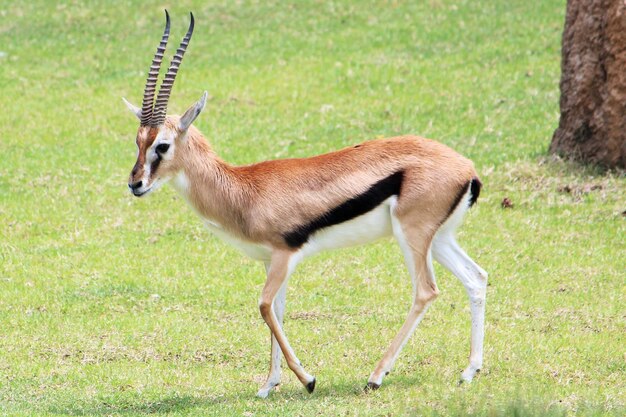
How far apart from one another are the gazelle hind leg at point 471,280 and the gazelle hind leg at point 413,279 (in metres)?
0.28

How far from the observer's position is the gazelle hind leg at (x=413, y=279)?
750 cm

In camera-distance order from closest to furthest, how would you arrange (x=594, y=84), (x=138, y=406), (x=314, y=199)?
(x=138, y=406) → (x=314, y=199) → (x=594, y=84)

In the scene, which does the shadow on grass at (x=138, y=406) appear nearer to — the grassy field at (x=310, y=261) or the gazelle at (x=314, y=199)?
the grassy field at (x=310, y=261)

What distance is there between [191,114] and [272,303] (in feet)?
4.71

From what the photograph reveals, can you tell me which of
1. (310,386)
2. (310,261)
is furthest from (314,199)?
(310,261)

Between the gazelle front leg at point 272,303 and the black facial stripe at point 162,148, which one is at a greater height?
the black facial stripe at point 162,148

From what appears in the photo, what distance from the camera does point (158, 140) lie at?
24.9ft

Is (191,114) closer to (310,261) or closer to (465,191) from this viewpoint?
(465,191)

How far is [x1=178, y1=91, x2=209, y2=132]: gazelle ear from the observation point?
24.8 ft

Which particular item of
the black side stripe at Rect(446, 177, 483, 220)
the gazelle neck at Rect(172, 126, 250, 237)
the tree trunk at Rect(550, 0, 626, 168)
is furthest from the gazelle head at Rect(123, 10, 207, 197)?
the tree trunk at Rect(550, 0, 626, 168)

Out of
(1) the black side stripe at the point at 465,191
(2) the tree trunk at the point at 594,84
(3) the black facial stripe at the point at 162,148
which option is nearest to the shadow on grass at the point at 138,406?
(3) the black facial stripe at the point at 162,148

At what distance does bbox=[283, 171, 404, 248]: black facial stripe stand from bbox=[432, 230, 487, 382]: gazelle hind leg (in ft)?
1.97

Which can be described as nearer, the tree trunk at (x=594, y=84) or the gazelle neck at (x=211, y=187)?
the gazelle neck at (x=211, y=187)

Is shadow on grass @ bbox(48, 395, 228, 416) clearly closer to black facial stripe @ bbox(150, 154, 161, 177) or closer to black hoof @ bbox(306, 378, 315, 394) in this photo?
black hoof @ bbox(306, 378, 315, 394)
